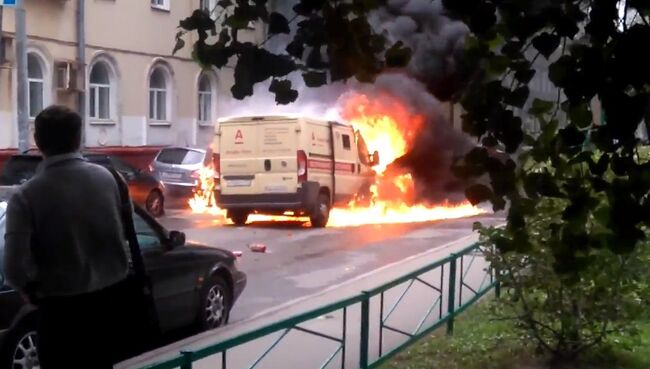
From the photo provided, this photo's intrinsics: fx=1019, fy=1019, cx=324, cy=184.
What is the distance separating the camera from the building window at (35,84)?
77.5 ft

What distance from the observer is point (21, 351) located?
6570 millimetres

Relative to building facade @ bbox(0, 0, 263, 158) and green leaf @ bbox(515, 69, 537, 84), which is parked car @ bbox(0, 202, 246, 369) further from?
building facade @ bbox(0, 0, 263, 158)

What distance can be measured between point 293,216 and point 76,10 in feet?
29.0

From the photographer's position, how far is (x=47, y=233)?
386cm

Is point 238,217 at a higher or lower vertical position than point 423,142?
lower

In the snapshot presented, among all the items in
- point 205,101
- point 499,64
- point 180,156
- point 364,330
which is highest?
point 205,101

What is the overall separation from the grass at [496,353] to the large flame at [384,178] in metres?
13.0

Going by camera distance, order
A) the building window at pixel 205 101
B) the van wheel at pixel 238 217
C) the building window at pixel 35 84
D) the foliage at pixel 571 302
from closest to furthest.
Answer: the foliage at pixel 571 302 < the van wheel at pixel 238 217 < the building window at pixel 35 84 < the building window at pixel 205 101

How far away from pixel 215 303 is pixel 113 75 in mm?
18132

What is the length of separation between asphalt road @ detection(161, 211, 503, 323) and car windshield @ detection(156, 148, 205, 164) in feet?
6.38

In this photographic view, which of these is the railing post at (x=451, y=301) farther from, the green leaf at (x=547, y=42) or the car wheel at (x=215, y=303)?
the green leaf at (x=547, y=42)

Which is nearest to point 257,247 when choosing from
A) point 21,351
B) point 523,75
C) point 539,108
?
point 21,351

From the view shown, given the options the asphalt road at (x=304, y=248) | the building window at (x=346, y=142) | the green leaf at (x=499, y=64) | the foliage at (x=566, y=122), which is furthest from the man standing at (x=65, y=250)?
the building window at (x=346, y=142)

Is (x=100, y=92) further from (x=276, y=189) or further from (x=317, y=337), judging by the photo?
(x=317, y=337)
